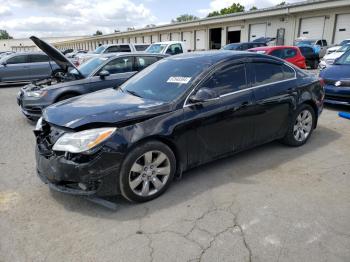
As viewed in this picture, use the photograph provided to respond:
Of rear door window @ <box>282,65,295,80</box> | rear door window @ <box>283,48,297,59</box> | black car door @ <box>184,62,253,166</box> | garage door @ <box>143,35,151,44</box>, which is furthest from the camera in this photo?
garage door @ <box>143,35,151,44</box>

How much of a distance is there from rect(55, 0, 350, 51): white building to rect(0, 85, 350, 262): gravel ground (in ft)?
77.3

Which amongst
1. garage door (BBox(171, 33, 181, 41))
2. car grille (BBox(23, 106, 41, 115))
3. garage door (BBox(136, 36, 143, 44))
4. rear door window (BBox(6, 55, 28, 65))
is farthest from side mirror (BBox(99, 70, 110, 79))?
garage door (BBox(136, 36, 143, 44))

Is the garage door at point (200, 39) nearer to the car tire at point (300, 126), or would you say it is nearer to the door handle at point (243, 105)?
the car tire at point (300, 126)

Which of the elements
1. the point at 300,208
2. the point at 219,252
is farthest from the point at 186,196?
the point at 300,208

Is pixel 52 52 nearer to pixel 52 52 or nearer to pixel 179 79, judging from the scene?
pixel 52 52

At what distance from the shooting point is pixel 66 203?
352 centimetres

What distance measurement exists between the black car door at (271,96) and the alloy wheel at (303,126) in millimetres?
335

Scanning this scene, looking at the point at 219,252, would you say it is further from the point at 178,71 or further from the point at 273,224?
the point at 178,71

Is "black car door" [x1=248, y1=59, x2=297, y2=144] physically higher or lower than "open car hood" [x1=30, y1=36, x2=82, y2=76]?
lower

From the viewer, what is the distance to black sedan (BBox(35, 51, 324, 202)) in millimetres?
3189

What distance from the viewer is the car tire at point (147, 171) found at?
3.29m

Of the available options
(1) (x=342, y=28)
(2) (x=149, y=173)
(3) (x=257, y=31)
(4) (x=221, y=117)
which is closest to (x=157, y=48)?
(4) (x=221, y=117)

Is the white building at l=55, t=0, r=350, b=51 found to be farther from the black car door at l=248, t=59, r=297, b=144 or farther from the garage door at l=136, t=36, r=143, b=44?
the black car door at l=248, t=59, r=297, b=144

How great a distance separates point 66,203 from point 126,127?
45.4 inches
